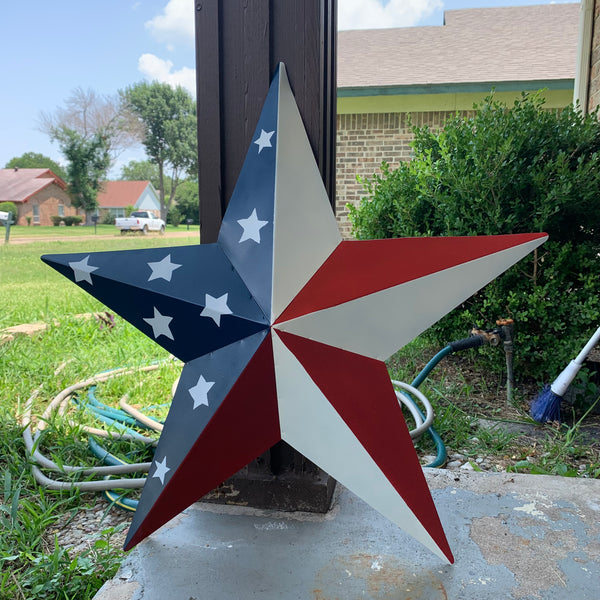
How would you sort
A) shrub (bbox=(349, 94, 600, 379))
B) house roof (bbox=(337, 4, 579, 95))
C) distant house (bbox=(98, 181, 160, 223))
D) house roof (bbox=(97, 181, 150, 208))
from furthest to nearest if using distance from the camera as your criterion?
house roof (bbox=(97, 181, 150, 208)) → distant house (bbox=(98, 181, 160, 223)) → house roof (bbox=(337, 4, 579, 95)) → shrub (bbox=(349, 94, 600, 379))

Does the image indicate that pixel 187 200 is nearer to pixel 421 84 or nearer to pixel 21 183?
pixel 21 183

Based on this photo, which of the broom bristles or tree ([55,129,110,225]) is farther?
tree ([55,129,110,225])

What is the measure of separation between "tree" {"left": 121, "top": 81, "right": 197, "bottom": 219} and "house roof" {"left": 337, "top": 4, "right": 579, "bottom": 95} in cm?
2706

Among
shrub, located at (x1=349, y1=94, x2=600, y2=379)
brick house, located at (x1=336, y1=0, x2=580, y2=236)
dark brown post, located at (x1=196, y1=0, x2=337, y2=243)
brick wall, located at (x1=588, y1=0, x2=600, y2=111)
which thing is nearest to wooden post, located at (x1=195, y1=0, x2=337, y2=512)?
dark brown post, located at (x1=196, y1=0, x2=337, y2=243)

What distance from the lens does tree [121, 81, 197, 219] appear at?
35.7 meters

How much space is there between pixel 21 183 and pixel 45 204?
2798mm

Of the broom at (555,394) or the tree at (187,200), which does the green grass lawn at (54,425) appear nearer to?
the broom at (555,394)

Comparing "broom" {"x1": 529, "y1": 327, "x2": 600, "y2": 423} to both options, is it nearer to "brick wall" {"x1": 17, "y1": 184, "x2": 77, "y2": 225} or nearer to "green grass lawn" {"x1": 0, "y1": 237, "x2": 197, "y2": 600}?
"green grass lawn" {"x1": 0, "y1": 237, "x2": 197, "y2": 600}

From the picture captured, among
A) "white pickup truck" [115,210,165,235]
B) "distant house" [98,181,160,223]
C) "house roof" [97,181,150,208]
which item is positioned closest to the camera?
"white pickup truck" [115,210,165,235]

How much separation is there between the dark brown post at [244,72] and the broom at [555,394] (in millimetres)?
1682

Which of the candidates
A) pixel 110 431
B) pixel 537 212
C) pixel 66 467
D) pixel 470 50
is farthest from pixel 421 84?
pixel 66 467

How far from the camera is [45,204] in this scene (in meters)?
19.8

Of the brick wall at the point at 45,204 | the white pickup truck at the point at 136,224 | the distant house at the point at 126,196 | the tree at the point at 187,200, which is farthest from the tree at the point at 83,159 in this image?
the distant house at the point at 126,196

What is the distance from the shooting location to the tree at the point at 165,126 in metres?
35.7
